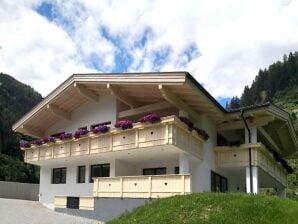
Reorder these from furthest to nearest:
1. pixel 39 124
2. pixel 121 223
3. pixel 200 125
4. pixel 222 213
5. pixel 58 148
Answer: pixel 39 124 → pixel 58 148 → pixel 200 125 → pixel 121 223 → pixel 222 213

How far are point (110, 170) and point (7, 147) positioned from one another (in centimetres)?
3976

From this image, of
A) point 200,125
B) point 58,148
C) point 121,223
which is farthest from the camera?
point 58,148

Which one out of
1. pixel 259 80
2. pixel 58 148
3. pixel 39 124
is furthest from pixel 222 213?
pixel 259 80

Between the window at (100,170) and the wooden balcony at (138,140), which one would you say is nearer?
the wooden balcony at (138,140)

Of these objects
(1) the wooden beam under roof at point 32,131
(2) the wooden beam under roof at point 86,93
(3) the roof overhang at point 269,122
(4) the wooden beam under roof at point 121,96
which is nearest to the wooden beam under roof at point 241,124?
(3) the roof overhang at point 269,122

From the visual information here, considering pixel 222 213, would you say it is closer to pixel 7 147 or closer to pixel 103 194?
pixel 103 194

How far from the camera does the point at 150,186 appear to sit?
816 inches

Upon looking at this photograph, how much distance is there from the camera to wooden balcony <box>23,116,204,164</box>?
21.1m

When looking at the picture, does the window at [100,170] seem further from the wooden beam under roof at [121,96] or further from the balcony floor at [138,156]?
the wooden beam under roof at [121,96]

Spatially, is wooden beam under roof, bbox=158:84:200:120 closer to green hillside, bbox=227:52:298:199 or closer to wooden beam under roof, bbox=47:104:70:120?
wooden beam under roof, bbox=47:104:70:120

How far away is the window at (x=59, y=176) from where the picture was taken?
2966cm

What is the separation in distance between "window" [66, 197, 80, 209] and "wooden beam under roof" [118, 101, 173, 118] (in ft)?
17.7

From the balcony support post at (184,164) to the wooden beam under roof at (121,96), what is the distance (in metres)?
4.97

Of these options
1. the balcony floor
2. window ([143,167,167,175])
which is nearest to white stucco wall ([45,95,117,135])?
the balcony floor
